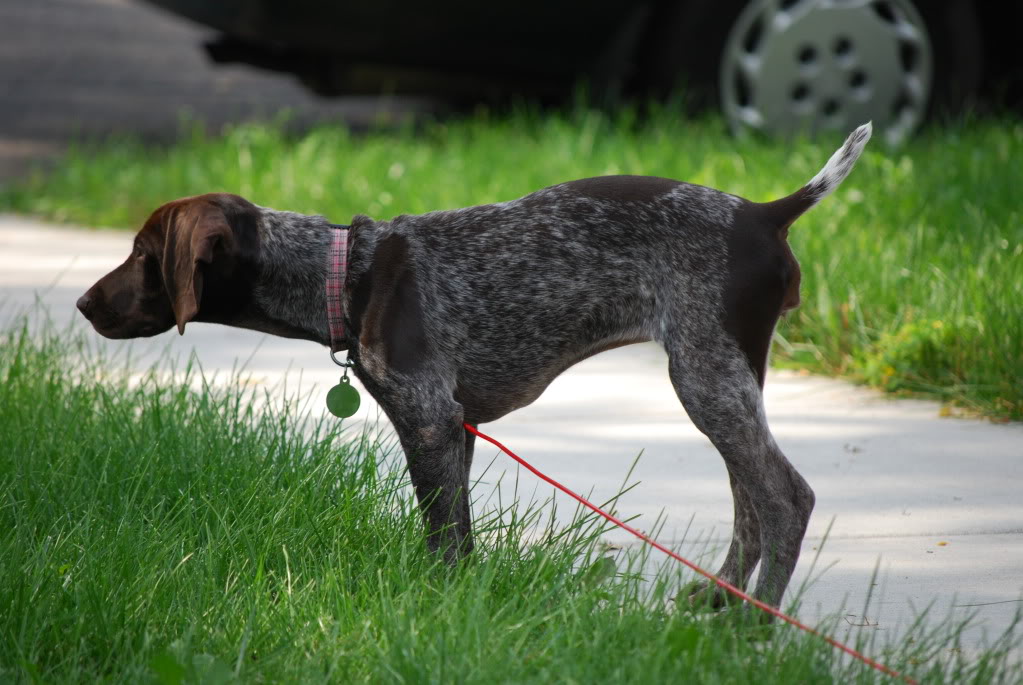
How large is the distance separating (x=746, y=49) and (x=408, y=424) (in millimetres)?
5583

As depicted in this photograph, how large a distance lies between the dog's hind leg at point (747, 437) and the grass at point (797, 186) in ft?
6.21

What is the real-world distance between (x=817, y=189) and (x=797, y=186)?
322cm

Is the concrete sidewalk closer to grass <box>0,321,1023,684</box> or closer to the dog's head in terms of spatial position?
grass <box>0,321,1023,684</box>

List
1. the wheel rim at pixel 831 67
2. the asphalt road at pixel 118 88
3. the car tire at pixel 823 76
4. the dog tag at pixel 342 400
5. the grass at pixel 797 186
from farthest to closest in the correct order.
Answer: the asphalt road at pixel 118 88 → the car tire at pixel 823 76 → the wheel rim at pixel 831 67 → the grass at pixel 797 186 → the dog tag at pixel 342 400

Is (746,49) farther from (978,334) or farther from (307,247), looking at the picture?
(307,247)

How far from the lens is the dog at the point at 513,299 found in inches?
134

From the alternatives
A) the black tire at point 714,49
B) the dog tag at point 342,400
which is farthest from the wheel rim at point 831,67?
the dog tag at point 342,400

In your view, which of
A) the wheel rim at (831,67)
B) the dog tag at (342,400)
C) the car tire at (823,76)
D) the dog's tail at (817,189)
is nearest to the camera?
the dog's tail at (817,189)

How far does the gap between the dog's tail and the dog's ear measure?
4.71 feet

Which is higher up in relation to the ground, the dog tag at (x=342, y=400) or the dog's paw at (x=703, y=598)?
the dog tag at (x=342, y=400)

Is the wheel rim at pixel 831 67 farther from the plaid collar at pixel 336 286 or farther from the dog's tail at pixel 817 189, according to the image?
the plaid collar at pixel 336 286

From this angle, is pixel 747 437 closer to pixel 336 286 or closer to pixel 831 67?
pixel 336 286

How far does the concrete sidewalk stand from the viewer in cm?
350

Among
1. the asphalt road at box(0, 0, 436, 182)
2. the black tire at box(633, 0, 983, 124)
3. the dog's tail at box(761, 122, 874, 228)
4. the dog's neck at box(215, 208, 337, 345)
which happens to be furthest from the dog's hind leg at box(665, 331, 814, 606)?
the asphalt road at box(0, 0, 436, 182)
